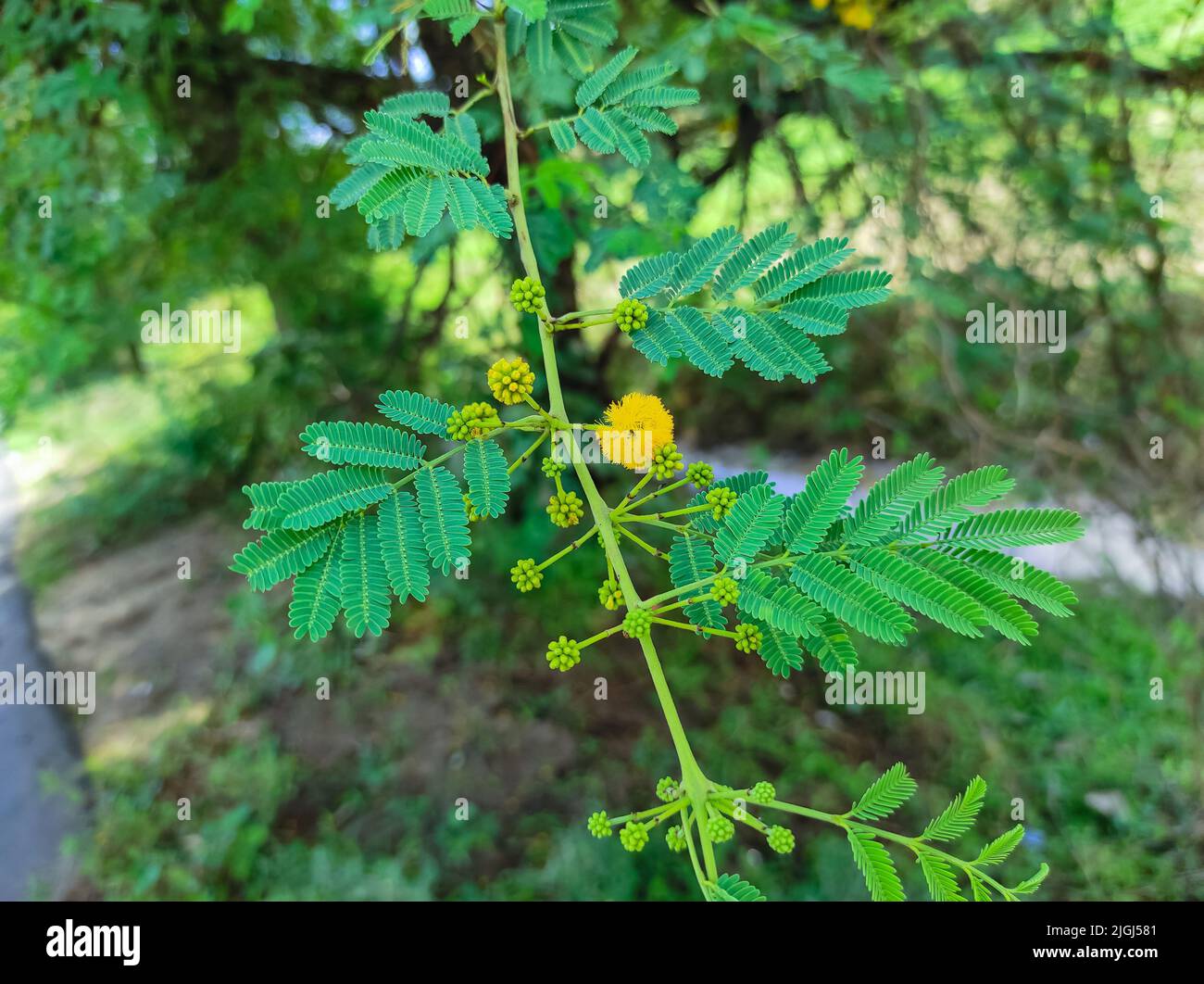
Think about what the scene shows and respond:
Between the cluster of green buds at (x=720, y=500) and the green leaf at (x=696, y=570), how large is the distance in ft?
0.30

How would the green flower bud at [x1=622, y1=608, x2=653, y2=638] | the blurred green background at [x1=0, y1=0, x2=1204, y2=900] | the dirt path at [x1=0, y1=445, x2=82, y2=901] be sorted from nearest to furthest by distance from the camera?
1. the green flower bud at [x1=622, y1=608, x2=653, y2=638]
2. the blurred green background at [x1=0, y1=0, x2=1204, y2=900]
3. the dirt path at [x1=0, y1=445, x2=82, y2=901]

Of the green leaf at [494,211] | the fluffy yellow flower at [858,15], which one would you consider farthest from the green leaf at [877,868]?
the fluffy yellow flower at [858,15]

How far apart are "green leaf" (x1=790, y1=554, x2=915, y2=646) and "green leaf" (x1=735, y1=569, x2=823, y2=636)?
19 mm

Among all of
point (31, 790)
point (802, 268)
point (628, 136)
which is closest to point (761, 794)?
point (802, 268)

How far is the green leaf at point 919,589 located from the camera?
0.81 m

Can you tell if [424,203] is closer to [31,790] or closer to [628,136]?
[628,136]

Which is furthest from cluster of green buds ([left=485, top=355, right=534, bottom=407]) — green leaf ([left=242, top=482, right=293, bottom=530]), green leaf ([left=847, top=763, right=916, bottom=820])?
green leaf ([left=847, top=763, right=916, bottom=820])

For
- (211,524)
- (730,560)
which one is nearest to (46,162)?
(211,524)

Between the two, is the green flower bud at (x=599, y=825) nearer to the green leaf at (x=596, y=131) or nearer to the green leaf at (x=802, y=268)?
the green leaf at (x=802, y=268)

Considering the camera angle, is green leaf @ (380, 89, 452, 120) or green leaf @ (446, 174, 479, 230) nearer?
green leaf @ (446, 174, 479, 230)

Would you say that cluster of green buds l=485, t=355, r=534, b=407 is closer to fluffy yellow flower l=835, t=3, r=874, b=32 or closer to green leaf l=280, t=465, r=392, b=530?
green leaf l=280, t=465, r=392, b=530

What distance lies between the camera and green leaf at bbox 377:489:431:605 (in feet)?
2.77

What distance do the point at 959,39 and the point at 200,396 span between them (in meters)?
3.23

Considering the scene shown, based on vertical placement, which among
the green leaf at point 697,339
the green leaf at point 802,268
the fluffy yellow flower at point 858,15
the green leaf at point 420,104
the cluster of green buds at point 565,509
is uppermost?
the fluffy yellow flower at point 858,15
